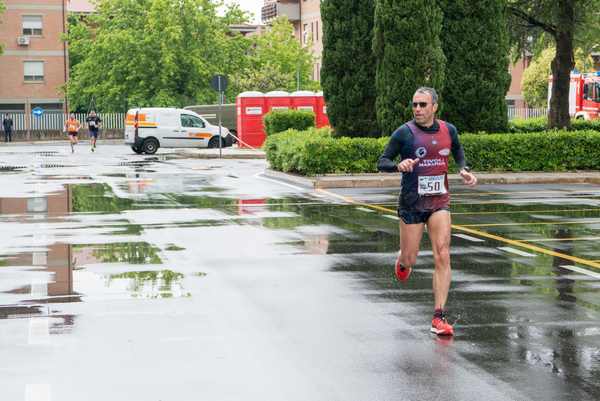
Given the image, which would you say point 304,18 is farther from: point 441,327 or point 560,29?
point 441,327

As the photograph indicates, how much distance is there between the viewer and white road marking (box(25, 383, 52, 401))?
6.86 metres

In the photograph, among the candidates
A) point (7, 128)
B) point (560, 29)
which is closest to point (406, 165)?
point (560, 29)

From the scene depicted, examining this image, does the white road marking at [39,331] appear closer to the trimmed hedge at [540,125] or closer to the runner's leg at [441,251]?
the runner's leg at [441,251]

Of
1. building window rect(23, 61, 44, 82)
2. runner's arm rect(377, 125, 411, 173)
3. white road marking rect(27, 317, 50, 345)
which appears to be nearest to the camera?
white road marking rect(27, 317, 50, 345)

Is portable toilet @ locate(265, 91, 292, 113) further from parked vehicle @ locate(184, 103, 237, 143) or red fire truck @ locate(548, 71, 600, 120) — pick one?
red fire truck @ locate(548, 71, 600, 120)

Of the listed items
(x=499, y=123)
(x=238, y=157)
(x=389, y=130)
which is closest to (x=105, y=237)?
(x=389, y=130)

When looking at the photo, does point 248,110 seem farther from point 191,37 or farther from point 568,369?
point 568,369

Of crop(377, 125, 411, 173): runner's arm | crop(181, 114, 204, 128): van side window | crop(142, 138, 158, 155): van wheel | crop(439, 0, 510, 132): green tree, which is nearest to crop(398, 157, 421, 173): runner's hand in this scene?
crop(377, 125, 411, 173): runner's arm

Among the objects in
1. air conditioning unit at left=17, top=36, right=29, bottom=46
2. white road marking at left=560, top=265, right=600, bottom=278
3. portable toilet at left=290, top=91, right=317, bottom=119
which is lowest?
white road marking at left=560, top=265, right=600, bottom=278

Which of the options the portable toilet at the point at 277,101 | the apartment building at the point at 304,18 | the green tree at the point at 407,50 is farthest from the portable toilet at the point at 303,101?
the apartment building at the point at 304,18

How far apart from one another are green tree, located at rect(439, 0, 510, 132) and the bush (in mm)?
14194

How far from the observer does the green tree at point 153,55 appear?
73.9 metres

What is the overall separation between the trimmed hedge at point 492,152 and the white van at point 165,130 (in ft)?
65.0

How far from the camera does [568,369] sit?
7.59 metres
